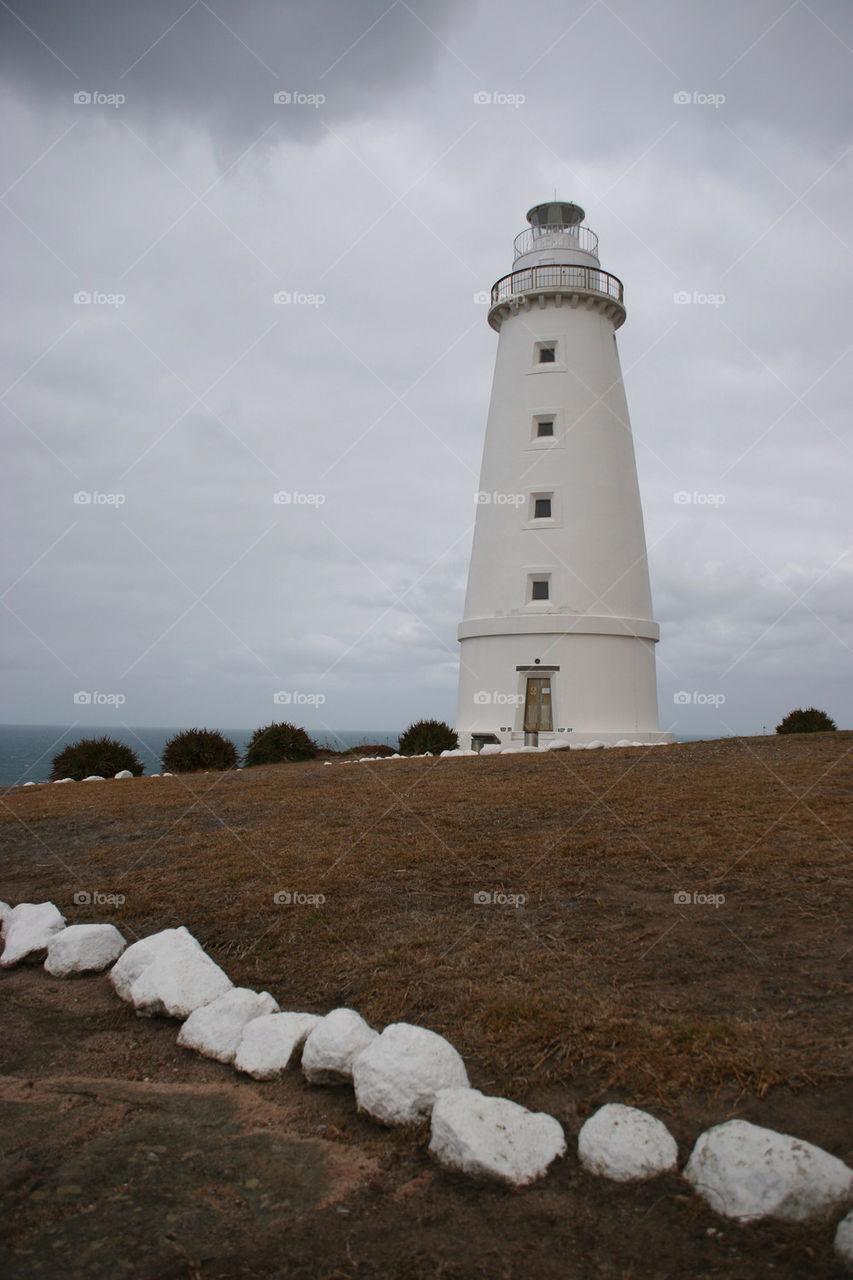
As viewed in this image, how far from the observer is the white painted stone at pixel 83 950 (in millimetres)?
6566

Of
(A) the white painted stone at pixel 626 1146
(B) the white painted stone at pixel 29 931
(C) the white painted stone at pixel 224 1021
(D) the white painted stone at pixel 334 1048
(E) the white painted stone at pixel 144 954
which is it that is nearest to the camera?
(A) the white painted stone at pixel 626 1146

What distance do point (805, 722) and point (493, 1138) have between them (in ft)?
73.6

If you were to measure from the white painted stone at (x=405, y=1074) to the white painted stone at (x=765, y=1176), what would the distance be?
1213 mm

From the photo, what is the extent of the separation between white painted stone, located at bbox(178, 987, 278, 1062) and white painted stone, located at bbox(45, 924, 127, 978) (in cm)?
152

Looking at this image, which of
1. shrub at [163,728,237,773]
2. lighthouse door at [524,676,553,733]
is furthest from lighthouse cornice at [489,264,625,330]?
shrub at [163,728,237,773]

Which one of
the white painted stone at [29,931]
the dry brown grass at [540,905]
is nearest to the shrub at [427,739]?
the dry brown grass at [540,905]

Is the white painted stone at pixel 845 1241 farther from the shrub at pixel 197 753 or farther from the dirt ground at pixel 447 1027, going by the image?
the shrub at pixel 197 753

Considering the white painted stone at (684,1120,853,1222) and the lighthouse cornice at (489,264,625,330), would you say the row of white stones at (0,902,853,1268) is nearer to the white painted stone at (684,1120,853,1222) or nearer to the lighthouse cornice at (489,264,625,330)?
the white painted stone at (684,1120,853,1222)

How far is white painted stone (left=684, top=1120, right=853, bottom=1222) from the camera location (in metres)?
3.29

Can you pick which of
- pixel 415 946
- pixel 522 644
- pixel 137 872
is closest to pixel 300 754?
pixel 522 644

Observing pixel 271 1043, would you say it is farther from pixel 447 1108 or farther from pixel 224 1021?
pixel 447 1108

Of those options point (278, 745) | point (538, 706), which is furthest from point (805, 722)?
point (278, 745)

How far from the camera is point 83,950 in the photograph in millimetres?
6598

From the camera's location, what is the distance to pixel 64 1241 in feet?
11.0
